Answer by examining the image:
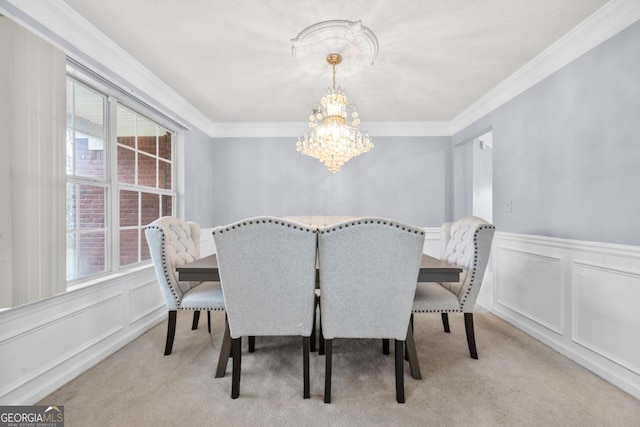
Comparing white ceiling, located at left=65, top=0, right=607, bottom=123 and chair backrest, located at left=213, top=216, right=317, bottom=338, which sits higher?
white ceiling, located at left=65, top=0, right=607, bottom=123

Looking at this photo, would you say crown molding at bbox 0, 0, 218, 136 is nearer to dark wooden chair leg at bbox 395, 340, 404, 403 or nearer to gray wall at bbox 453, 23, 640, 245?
dark wooden chair leg at bbox 395, 340, 404, 403

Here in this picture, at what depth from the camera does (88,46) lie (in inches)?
78.6

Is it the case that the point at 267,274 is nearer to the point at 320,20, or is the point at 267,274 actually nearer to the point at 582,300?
the point at 320,20

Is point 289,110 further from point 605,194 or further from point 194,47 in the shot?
point 605,194

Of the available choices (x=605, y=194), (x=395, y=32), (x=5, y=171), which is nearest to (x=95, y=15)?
(x=5, y=171)

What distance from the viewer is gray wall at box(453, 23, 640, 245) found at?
5.67ft

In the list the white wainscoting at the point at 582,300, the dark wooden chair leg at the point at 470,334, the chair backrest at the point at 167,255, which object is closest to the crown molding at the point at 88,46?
the chair backrest at the point at 167,255

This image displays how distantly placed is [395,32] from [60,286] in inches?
107

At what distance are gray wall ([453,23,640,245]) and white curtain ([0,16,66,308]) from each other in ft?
11.3

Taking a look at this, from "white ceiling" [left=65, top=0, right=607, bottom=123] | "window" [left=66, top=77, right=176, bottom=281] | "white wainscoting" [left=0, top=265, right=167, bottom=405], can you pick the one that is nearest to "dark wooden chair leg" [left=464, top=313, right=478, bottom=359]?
"white ceiling" [left=65, top=0, right=607, bottom=123]

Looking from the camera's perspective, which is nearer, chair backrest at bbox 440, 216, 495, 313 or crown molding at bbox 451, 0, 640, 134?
crown molding at bbox 451, 0, 640, 134

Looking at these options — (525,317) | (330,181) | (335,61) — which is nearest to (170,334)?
(335,61)

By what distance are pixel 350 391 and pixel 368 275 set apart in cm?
76

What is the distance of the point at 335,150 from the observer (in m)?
2.31
